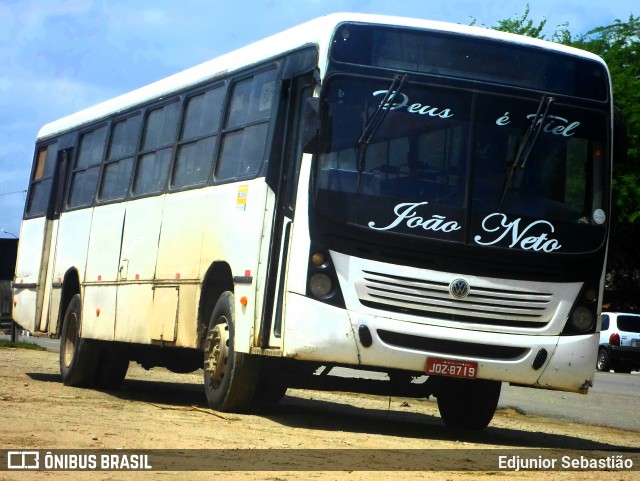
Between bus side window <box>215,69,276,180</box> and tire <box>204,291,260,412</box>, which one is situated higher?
bus side window <box>215,69,276,180</box>

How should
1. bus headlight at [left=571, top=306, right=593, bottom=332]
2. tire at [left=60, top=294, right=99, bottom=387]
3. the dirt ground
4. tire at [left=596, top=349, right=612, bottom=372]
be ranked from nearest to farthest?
the dirt ground
bus headlight at [left=571, top=306, right=593, bottom=332]
tire at [left=60, top=294, right=99, bottom=387]
tire at [left=596, top=349, right=612, bottom=372]

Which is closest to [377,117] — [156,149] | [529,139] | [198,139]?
[529,139]

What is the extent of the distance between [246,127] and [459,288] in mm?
2869

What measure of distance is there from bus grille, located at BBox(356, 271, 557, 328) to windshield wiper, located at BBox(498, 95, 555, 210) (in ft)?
2.42

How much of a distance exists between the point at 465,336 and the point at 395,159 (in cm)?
154

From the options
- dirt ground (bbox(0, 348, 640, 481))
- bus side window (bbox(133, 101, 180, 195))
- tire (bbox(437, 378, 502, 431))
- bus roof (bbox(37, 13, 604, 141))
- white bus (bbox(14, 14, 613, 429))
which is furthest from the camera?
bus side window (bbox(133, 101, 180, 195))

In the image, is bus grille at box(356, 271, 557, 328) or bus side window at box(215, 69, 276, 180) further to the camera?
bus side window at box(215, 69, 276, 180)

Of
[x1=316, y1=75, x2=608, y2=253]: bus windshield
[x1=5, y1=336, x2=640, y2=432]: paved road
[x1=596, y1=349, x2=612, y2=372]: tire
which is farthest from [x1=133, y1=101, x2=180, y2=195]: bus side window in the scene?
[x1=596, y1=349, x2=612, y2=372]: tire

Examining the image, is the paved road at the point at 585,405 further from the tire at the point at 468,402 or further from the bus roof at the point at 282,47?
the bus roof at the point at 282,47

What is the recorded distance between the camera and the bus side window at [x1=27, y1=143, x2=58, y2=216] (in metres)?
19.9

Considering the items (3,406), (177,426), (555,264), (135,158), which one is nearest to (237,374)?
(177,426)

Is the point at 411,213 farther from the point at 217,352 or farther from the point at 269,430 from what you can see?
the point at 217,352

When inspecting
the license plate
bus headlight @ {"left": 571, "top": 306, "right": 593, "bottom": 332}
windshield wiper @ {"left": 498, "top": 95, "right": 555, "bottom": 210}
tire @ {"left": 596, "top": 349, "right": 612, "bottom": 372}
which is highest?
windshield wiper @ {"left": 498, "top": 95, "right": 555, "bottom": 210}

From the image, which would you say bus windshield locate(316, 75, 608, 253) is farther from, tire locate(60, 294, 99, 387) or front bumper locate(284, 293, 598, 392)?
tire locate(60, 294, 99, 387)
